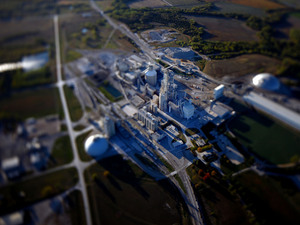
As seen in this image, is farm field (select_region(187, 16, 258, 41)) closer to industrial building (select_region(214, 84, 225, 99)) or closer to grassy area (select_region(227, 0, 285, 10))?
grassy area (select_region(227, 0, 285, 10))

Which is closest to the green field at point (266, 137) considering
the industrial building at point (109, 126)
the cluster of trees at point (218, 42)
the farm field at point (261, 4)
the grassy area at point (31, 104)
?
the cluster of trees at point (218, 42)

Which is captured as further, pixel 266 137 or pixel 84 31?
pixel 84 31

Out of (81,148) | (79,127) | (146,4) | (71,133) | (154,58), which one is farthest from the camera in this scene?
(154,58)

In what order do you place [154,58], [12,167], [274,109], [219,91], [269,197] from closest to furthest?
[12,167] → [269,197] → [274,109] → [219,91] → [154,58]

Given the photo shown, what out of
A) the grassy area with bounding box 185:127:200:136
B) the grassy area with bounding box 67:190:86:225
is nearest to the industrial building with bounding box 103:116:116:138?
the grassy area with bounding box 67:190:86:225

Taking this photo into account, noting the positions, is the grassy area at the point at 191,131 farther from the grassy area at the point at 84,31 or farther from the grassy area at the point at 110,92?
the grassy area at the point at 84,31

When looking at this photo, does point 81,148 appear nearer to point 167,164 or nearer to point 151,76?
point 167,164

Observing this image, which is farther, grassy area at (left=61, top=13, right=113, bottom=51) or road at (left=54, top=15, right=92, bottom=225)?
grassy area at (left=61, top=13, right=113, bottom=51)

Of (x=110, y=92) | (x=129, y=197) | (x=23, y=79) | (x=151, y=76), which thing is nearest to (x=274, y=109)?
(x=151, y=76)
